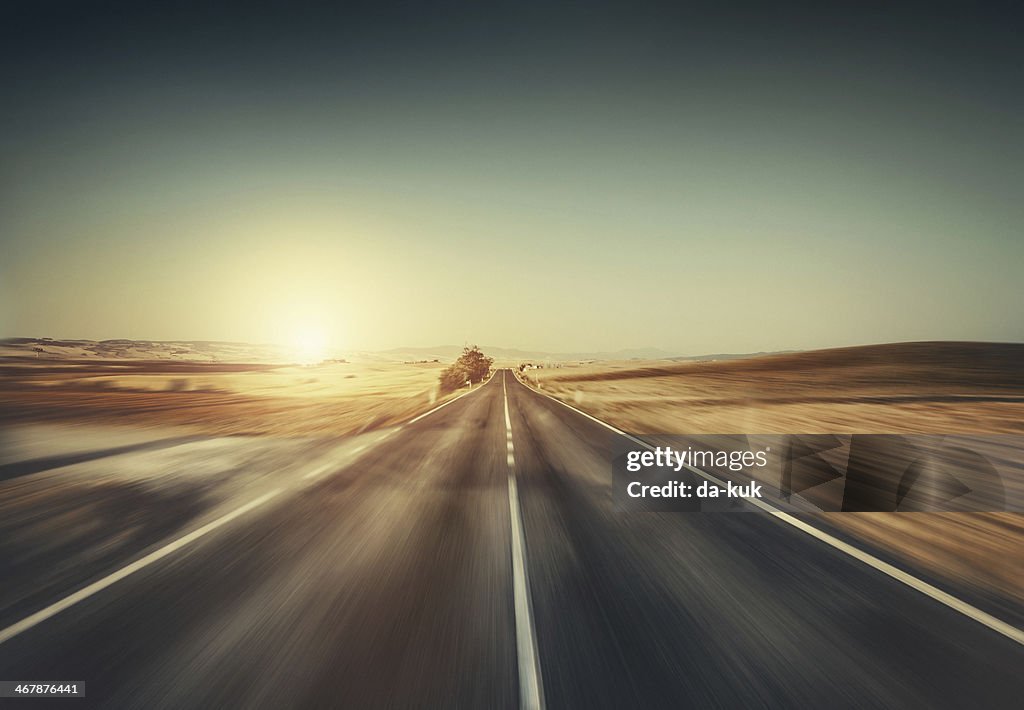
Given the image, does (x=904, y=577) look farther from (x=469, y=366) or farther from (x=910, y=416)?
(x=469, y=366)

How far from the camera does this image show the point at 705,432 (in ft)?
50.0

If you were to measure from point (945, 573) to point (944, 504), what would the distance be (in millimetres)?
3713

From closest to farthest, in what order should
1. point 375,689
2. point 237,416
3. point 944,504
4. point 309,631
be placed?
1. point 375,689
2. point 309,631
3. point 944,504
4. point 237,416

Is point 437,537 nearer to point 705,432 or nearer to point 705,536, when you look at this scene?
point 705,536

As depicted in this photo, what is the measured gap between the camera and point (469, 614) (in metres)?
3.73

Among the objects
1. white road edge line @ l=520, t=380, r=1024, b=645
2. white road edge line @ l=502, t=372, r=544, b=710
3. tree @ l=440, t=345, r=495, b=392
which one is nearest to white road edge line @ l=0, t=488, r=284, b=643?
white road edge line @ l=502, t=372, r=544, b=710

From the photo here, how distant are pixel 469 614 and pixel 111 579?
3.13 meters

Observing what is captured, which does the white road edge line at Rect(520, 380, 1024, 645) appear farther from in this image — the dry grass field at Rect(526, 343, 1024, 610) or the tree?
the tree

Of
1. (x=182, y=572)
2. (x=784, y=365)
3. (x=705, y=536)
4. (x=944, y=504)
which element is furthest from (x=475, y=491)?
(x=784, y=365)

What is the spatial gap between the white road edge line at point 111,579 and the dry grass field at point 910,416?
725cm

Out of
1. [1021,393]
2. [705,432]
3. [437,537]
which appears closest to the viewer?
[437,537]

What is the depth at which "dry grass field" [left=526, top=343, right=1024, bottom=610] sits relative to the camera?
17.1 feet

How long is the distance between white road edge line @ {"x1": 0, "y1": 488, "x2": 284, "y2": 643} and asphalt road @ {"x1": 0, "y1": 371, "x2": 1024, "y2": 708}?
0.08 ft

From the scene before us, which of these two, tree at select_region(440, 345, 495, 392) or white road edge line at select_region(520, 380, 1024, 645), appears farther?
tree at select_region(440, 345, 495, 392)
